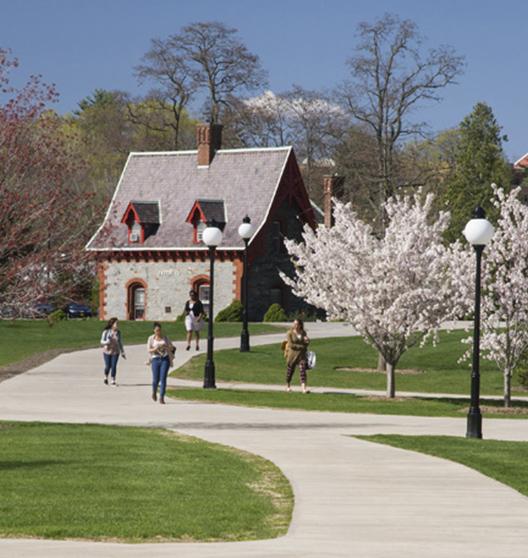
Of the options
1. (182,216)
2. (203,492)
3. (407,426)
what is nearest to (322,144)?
(182,216)

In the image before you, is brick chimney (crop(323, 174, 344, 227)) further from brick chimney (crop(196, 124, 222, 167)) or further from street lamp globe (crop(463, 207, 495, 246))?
street lamp globe (crop(463, 207, 495, 246))

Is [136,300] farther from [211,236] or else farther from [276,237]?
[211,236]

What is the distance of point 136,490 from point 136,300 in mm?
55733

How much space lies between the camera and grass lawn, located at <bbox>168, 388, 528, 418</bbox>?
32.2m

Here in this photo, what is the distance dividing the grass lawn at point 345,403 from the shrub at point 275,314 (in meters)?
29.1

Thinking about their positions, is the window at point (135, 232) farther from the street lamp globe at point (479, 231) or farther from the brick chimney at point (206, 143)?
the street lamp globe at point (479, 231)

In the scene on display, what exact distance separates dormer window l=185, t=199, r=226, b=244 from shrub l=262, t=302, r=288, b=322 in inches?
231

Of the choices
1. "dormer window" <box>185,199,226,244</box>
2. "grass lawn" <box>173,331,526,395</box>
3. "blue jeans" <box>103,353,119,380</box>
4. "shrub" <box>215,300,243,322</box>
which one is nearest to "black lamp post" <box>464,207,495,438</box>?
"blue jeans" <box>103,353,119,380</box>

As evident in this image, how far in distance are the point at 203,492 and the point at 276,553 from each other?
4522 millimetres

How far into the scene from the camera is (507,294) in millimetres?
34750

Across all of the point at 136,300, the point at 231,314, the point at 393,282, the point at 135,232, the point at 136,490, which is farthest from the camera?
the point at 135,232

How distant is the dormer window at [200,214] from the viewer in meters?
69.7

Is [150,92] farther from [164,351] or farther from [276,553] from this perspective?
[276,553]

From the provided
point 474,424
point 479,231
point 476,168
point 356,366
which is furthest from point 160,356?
point 476,168
